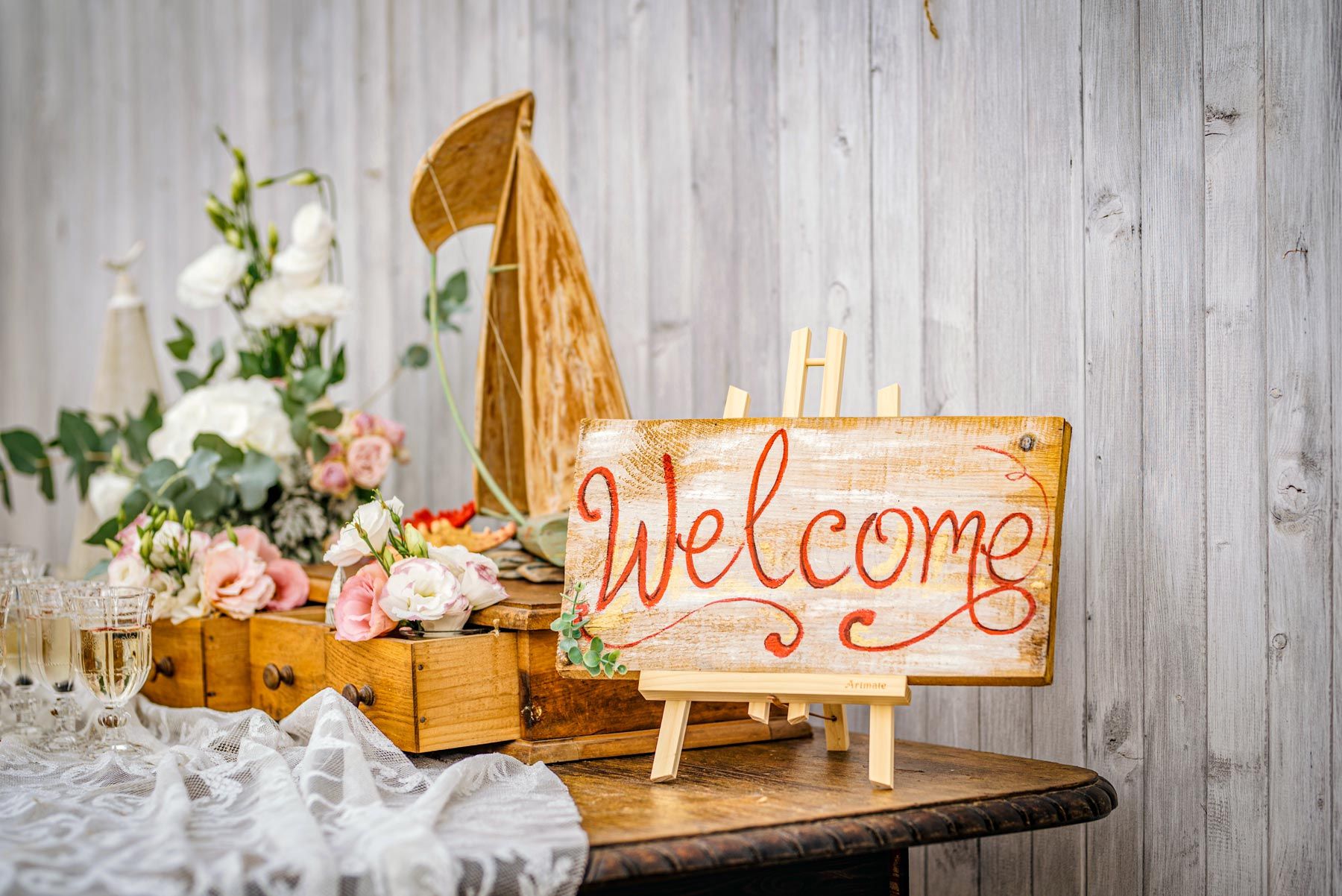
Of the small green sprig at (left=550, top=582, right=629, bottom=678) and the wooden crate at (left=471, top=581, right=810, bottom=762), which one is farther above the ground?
the small green sprig at (left=550, top=582, right=629, bottom=678)

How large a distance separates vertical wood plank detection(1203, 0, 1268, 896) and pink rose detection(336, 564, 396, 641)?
0.81 metres

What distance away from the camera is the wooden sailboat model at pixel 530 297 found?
1431 millimetres

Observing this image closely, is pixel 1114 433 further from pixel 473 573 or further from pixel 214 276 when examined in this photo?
pixel 214 276

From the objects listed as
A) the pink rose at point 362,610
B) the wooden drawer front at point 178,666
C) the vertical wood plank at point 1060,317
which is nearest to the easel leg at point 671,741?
the pink rose at point 362,610

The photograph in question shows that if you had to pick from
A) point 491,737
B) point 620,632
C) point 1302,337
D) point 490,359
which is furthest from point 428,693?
point 1302,337

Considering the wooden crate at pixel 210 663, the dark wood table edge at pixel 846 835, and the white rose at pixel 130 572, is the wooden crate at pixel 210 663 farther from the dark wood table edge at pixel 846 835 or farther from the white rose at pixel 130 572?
the dark wood table edge at pixel 846 835

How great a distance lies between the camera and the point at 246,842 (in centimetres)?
83

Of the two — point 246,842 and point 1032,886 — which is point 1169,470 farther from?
point 246,842

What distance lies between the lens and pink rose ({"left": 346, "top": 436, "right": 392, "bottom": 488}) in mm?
1729

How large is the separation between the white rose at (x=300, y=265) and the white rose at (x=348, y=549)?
0.74 meters

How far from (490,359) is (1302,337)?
0.93 m

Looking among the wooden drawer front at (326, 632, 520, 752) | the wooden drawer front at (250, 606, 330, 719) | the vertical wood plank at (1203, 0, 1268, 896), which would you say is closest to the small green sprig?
the wooden drawer front at (326, 632, 520, 752)

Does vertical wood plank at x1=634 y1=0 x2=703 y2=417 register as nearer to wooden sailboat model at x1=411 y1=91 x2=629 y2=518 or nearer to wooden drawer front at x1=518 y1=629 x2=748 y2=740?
wooden sailboat model at x1=411 y1=91 x2=629 y2=518

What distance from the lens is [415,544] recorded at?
1177mm
